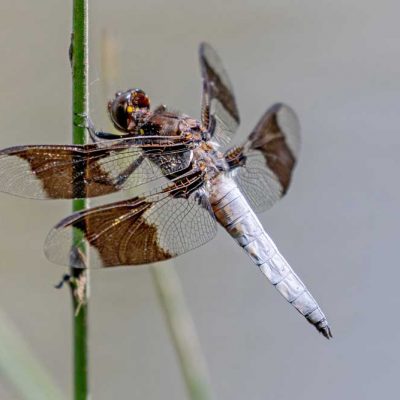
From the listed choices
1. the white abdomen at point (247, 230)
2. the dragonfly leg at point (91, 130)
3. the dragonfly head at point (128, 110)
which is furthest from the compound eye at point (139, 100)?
the white abdomen at point (247, 230)

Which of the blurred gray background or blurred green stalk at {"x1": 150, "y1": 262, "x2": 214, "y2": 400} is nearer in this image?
blurred green stalk at {"x1": 150, "y1": 262, "x2": 214, "y2": 400}

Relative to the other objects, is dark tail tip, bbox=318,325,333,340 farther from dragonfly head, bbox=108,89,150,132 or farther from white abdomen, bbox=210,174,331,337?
dragonfly head, bbox=108,89,150,132

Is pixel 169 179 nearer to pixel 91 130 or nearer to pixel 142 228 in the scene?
pixel 142 228

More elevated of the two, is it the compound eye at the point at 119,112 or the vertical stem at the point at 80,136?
the compound eye at the point at 119,112

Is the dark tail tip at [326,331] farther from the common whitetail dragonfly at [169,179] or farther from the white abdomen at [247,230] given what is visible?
the white abdomen at [247,230]

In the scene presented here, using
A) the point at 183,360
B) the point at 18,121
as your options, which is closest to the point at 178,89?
the point at 18,121

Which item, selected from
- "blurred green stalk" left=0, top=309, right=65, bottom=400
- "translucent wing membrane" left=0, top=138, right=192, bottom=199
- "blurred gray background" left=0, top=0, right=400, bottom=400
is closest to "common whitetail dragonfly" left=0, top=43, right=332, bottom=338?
"translucent wing membrane" left=0, top=138, right=192, bottom=199
